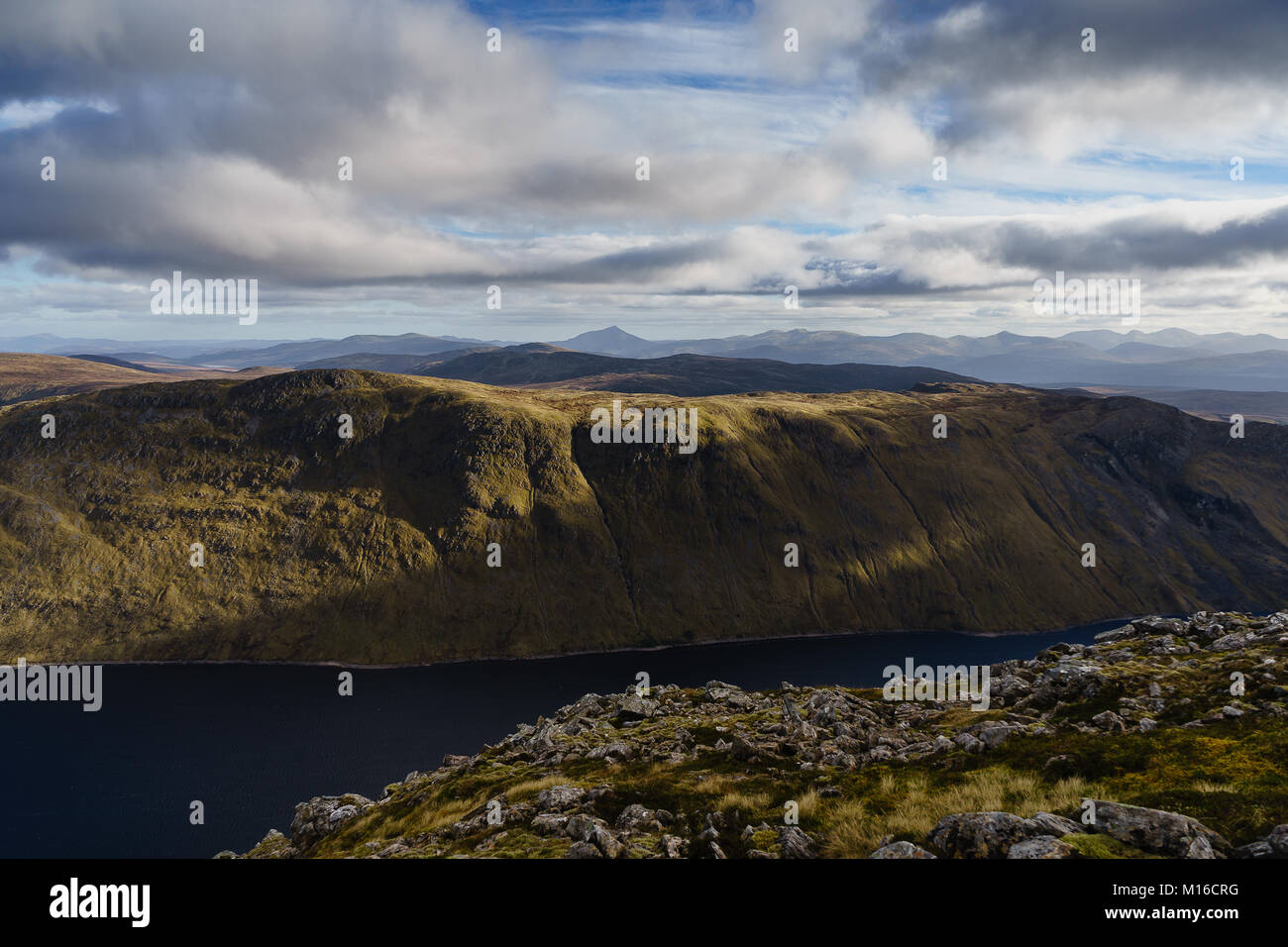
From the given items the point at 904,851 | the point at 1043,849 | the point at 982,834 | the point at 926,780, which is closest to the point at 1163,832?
the point at 1043,849

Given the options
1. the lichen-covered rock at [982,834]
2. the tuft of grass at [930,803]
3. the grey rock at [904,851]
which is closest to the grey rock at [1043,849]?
the lichen-covered rock at [982,834]

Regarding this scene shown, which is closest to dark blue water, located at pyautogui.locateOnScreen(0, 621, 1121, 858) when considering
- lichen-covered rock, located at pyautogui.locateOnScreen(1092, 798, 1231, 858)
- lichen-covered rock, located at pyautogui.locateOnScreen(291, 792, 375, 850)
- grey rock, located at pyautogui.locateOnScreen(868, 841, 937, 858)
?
lichen-covered rock, located at pyautogui.locateOnScreen(291, 792, 375, 850)

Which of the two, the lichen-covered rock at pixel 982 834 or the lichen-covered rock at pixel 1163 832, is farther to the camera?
the lichen-covered rock at pixel 982 834

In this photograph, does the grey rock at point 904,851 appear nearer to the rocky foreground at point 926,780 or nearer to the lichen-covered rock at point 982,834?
the rocky foreground at point 926,780

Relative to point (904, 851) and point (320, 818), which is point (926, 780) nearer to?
point (904, 851)
